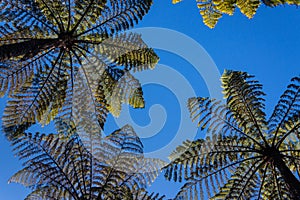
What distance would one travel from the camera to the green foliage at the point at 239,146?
409 cm

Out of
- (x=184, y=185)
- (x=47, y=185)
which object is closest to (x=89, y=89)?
(x=47, y=185)

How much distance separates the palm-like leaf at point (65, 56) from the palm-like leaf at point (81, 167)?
0.69m

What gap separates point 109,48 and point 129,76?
541 mm

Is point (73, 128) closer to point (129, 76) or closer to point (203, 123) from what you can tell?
point (129, 76)

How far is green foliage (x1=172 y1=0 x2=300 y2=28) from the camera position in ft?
13.1

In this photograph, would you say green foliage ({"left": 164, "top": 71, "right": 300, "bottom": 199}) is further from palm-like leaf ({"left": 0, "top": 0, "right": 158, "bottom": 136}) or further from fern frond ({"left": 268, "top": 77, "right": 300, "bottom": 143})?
palm-like leaf ({"left": 0, "top": 0, "right": 158, "bottom": 136})

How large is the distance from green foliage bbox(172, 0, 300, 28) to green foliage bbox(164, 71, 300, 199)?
2.94 feet

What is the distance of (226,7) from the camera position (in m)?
4.66

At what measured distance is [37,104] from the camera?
4.70 metres

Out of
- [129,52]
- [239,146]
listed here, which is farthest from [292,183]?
[129,52]

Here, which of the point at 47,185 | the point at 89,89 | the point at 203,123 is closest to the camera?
the point at 47,185

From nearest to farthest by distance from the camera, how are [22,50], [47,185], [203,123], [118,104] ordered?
1. [22,50]
2. [47,185]
3. [203,123]
4. [118,104]

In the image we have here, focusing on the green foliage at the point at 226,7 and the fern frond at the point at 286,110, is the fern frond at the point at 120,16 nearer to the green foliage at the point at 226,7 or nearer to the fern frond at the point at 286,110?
the green foliage at the point at 226,7

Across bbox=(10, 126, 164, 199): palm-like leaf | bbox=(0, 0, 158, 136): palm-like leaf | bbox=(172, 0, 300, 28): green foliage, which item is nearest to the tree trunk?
bbox=(10, 126, 164, 199): palm-like leaf
